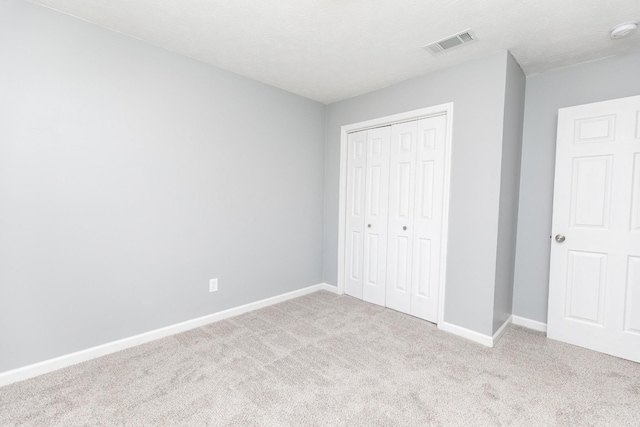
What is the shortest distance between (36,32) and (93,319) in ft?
6.60

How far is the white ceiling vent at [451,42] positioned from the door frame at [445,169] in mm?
505

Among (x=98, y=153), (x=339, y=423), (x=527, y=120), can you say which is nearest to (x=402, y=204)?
(x=527, y=120)

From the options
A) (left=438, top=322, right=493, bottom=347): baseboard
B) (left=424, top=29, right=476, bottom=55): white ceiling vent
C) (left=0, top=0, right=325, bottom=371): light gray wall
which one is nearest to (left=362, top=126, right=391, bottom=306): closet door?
(left=438, top=322, right=493, bottom=347): baseboard

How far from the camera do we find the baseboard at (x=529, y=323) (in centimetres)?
277

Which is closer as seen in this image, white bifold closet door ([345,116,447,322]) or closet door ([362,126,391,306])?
white bifold closet door ([345,116,447,322])

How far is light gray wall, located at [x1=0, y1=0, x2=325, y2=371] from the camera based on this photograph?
1890 mm

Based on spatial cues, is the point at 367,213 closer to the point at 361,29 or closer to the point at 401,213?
the point at 401,213

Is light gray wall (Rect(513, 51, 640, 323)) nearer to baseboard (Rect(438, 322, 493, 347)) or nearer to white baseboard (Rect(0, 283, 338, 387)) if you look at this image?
baseboard (Rect(438, 322, 493, 347))

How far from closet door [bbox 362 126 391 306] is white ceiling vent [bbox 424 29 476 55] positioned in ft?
3.16

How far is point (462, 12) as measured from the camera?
1919mm

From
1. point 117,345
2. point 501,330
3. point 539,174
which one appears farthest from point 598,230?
point 117,345

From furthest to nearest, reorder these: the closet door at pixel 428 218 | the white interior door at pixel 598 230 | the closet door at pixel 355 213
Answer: the closet door at pixel 355 213, the closet door at pixel 428 218, the white interior door at pixel 598 230

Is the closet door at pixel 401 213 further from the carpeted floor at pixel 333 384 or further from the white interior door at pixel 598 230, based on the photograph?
the white interior door at pixel 598 230

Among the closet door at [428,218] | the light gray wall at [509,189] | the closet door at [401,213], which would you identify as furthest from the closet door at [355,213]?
the light gray wall at [509,189]
